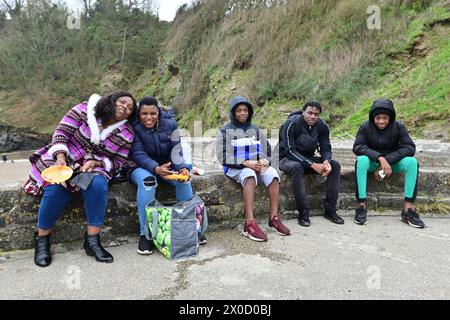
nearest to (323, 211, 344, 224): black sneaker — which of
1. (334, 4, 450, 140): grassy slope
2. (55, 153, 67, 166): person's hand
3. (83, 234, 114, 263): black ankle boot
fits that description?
(83, 234, 114, 263): black ankle boot

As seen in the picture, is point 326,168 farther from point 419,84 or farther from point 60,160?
point 419,84

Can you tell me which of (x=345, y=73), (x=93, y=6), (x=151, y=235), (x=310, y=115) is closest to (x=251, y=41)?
(x=345, y=73)

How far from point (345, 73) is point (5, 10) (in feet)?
176

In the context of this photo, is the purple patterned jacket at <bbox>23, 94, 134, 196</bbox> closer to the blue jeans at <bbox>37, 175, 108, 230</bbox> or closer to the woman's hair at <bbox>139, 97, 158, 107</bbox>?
the blue jeans at <bbox>37, 175, 108, 230</bbox>

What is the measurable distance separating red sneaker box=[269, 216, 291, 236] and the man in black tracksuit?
1.18ft

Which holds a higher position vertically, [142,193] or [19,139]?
[142,193]

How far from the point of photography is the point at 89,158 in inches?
127

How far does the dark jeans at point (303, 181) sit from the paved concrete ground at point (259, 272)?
545mm

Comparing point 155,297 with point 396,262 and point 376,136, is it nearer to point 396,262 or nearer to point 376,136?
point 396,262

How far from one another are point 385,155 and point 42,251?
12.1 ft

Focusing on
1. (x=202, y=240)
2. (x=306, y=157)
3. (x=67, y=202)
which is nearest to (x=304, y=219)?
(x=306, y=157)

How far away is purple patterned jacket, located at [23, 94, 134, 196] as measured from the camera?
308cm

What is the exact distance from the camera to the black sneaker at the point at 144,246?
3.11m

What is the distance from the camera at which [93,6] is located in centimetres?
4966
